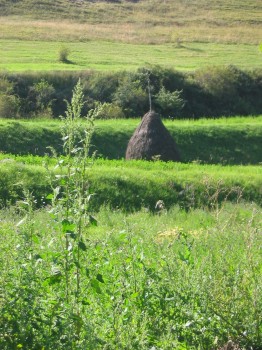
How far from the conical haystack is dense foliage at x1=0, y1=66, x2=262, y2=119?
9153 mm

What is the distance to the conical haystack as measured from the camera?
26875mm

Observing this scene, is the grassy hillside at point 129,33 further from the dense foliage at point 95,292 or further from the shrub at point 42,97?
the dense foliage at point 95,292

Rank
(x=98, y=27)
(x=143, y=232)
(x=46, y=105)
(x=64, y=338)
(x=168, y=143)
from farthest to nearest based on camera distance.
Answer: (x=98, y=27) < (x=46, y=105) < (x=168, y=143) < (x=143, y=232) < (x=64, y=338)

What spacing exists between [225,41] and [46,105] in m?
34.5

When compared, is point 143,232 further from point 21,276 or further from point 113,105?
point 113,105

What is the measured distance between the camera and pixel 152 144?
1058 inches

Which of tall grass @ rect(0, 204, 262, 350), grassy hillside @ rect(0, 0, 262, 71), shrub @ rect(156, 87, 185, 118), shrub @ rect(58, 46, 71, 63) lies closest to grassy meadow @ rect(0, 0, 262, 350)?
tall grass @ rect(0, 204, 262, 350)

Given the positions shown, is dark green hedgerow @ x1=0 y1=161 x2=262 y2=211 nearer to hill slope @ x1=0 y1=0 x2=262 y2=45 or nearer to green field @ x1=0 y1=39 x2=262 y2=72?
green field @ x1=0 y1=39 x2=262 y2=72

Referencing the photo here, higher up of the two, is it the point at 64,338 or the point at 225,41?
the point at 64,338

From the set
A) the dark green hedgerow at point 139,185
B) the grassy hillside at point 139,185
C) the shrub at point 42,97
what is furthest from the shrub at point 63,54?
the dark green hedgerow at point 139,185

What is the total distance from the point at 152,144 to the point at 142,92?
14.1 m

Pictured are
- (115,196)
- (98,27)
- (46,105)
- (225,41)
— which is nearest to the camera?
(115,196)

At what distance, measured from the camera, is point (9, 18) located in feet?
244

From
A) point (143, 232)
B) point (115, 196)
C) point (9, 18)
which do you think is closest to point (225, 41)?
point (9, 18)
